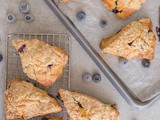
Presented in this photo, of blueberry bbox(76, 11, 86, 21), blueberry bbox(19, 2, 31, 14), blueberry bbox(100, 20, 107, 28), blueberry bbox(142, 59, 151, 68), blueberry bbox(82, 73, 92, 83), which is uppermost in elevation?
blueberry bbox(19, 2, 31, 14)

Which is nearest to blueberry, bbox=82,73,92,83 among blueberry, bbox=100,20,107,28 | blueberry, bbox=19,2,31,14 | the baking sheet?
the baking sheet

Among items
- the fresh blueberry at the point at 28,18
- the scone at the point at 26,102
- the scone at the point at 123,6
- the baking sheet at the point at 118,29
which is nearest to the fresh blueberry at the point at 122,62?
the baking sheet at the point at 118,29

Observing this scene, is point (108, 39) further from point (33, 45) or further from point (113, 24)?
point (33, 45)

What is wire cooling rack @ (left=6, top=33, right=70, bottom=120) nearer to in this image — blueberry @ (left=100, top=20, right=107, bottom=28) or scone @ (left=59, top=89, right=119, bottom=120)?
scone @ (left=59, top=89, right=119, bottom=120)

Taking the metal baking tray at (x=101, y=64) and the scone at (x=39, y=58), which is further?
the metal baking tray at (x=101, y=64)

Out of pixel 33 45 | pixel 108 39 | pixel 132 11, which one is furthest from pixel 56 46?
pixel 132 11

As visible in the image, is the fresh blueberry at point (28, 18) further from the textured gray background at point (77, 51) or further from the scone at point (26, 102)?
the scone at point (26, 102)
